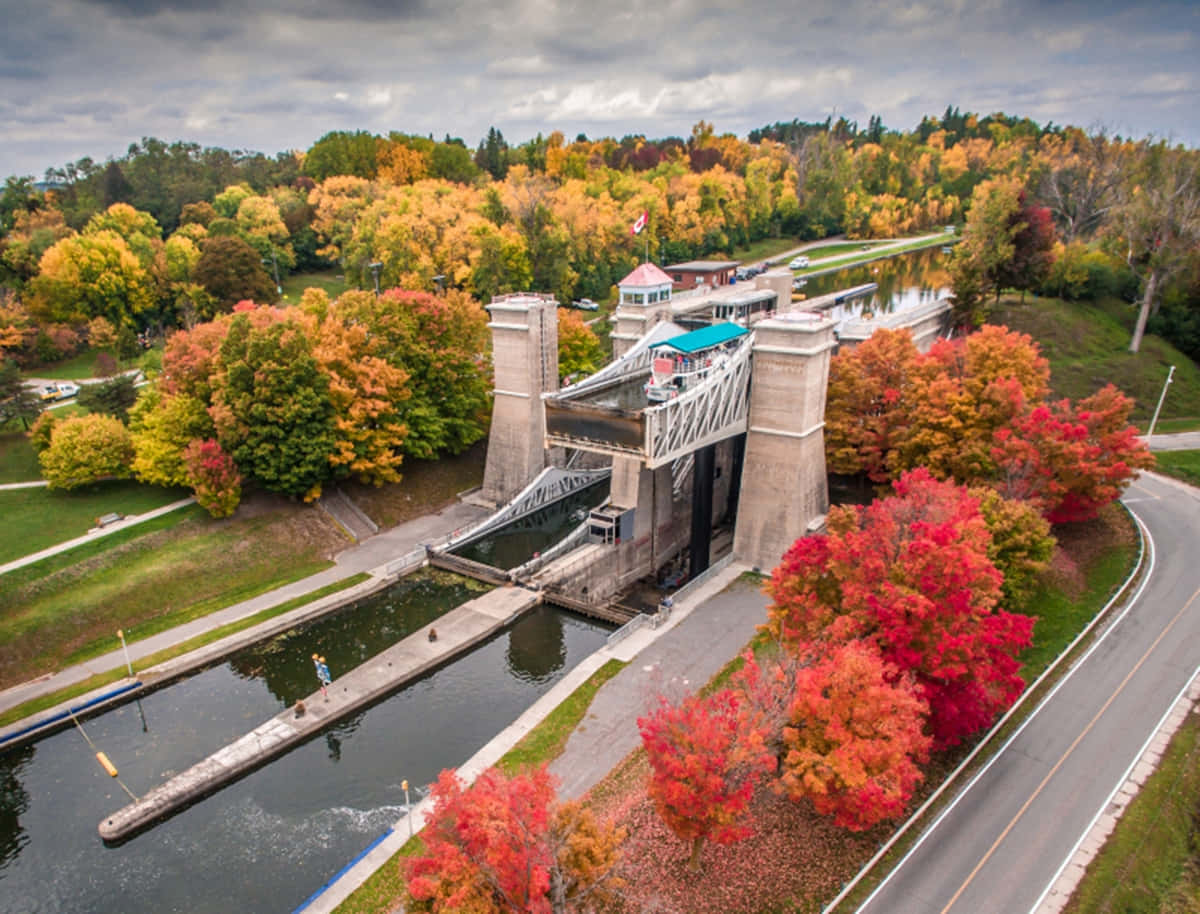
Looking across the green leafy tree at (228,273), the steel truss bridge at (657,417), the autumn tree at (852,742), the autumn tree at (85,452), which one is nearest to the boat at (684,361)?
the steel truss bridge at (657,417)

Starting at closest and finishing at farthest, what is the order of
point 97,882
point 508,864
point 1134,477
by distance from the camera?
point 508,864
point 97,882
point 1134,477

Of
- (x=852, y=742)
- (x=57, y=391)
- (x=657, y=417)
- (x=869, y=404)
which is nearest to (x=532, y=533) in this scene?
(x=657, y=417)

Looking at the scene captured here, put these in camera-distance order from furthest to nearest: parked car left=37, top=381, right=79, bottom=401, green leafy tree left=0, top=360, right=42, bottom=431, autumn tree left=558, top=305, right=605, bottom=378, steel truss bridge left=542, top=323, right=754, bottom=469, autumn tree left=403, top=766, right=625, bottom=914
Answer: autumn tree left=558, top=305, right=605, bottom=378
parked car left=37, top=381, right=79, bottom=401
green leafy tree left=0, top=360, right=42, bottom=431
steel truss bridge left=542, top=323, right=754, bottom=469
autumn tree left=403, top=766, right=625, bottom=914

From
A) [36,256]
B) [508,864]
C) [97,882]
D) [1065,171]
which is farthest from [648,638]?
[1065,171]

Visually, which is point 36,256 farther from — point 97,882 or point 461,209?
point 97,882

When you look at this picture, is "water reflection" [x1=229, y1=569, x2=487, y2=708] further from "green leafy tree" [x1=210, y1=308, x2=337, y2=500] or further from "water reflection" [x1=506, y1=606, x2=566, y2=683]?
"green leafy tree" [x1=210, y1=308, x2=337, y2=500]

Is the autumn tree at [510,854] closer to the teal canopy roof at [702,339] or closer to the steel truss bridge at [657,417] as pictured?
the steel truss bridge at [657,417]

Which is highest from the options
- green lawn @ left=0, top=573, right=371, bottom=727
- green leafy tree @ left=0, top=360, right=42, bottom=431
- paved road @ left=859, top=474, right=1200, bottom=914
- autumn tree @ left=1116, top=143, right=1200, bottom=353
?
autumn tree @ left=1116, top=143, right=1200, bottom=353

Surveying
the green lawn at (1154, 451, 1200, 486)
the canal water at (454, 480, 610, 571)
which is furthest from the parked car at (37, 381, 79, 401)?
the green lawn at (1154, 451, 1200, 486)
